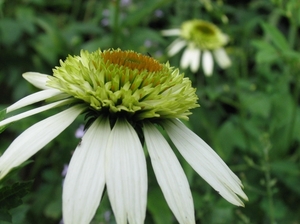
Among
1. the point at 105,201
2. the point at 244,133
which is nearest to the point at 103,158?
the point at 105,201

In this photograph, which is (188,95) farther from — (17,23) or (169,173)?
(17,23)

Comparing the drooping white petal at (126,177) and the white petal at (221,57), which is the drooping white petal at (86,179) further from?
the white petal at (221,57)

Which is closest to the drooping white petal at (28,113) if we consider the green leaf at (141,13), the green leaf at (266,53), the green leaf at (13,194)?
the green leaf at (13,194)

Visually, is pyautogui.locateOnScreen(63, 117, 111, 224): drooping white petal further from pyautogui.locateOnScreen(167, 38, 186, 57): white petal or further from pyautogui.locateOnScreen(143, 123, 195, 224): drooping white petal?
pyautogui.locateOnScreen(167, 38, 186, 57): white petal

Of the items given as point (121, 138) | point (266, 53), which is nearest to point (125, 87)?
point (121, 138)

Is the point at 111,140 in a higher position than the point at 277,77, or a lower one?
higher

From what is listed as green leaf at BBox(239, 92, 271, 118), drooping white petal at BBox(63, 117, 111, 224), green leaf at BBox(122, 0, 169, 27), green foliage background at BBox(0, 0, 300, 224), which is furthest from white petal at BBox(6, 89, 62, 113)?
green leaf at BBox(239, 92, 271, 118)
